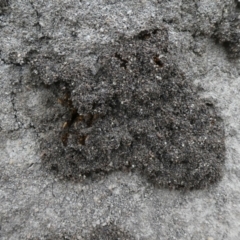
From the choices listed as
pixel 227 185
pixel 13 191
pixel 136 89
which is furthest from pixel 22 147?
pixel 227 185

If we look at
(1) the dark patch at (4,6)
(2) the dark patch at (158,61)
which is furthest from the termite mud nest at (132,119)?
(1) the dark patch at (4,6)

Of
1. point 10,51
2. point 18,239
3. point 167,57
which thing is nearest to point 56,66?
point 10,51

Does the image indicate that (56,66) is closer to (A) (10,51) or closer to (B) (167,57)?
(A) (10,51)

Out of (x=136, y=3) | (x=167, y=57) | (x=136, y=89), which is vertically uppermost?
(x=136, y=3)

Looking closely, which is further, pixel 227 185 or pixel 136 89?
pixel 227 185

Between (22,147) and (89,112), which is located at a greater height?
(89,112)

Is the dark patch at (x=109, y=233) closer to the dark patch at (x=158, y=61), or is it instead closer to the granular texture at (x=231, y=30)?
the dark patch at (x=158, y=61)

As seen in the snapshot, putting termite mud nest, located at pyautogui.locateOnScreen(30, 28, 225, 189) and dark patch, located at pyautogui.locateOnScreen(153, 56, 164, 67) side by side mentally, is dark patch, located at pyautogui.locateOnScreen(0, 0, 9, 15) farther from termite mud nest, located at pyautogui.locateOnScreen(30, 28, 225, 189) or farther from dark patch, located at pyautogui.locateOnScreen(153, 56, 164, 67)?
dark patch, located at pyautogui.locateOnScreen(153, 56, 164, 67)
